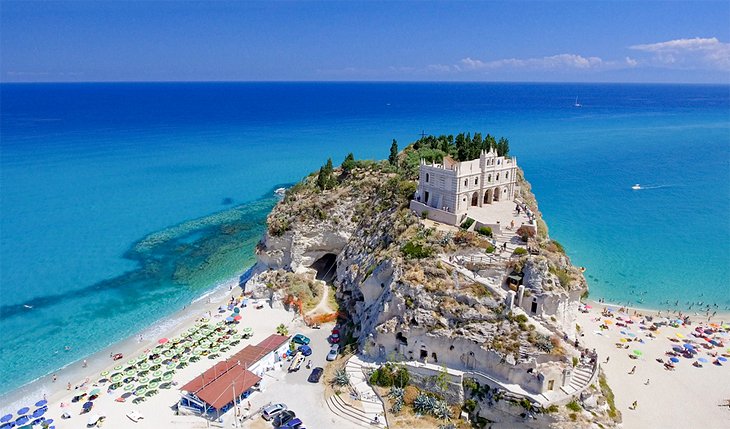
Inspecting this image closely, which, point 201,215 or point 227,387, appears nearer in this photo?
point 227,387

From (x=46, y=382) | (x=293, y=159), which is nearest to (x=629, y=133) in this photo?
(x=293, y=159)

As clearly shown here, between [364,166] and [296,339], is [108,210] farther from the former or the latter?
[296,339]

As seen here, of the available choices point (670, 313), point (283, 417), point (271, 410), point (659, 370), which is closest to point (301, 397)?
point (283, 417)

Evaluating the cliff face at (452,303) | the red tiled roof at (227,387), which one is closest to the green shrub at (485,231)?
the cliff face at (452,303)

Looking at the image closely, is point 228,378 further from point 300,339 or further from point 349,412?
point 349,412

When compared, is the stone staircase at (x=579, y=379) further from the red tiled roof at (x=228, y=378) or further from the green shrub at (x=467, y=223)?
the red tiled roof at (x=228, y=378)

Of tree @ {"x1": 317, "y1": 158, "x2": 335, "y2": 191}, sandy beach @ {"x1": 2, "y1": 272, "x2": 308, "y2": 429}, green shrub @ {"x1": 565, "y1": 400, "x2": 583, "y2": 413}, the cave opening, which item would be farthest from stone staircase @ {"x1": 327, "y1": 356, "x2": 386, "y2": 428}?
tree @ {"x1": 317, "y1": 158, "x2": 335, "y2": 191}

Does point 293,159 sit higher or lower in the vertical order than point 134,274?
higher
